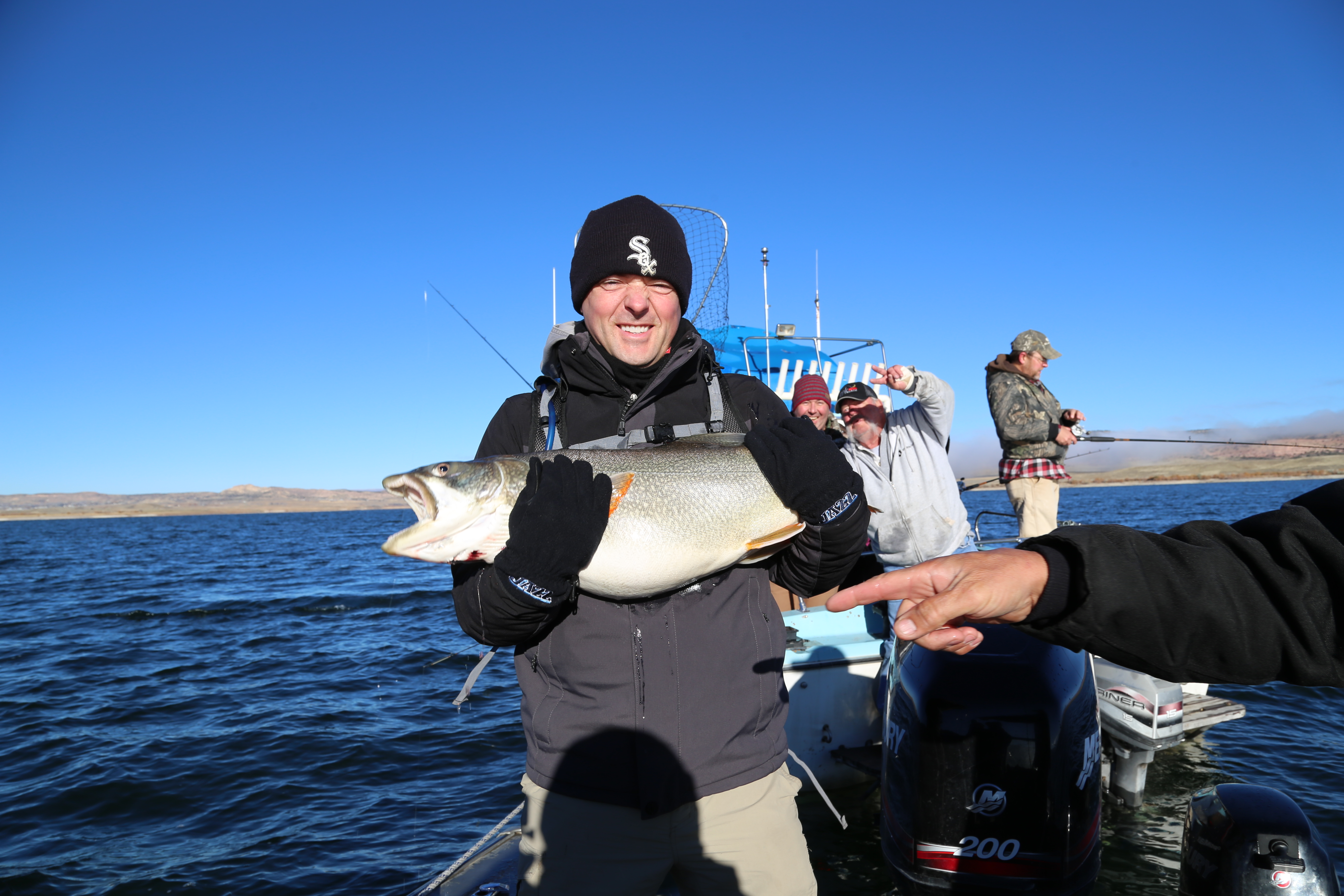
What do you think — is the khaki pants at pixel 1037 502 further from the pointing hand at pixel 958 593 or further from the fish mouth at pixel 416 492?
the fish mouth at pixel 416 492

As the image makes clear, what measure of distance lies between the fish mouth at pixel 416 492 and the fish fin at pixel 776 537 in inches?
46.4

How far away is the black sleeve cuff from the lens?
63.0 inches

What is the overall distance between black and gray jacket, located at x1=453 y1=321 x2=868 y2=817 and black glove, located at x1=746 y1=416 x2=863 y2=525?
0.05 meters

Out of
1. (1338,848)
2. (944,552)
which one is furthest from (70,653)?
(1338,848)

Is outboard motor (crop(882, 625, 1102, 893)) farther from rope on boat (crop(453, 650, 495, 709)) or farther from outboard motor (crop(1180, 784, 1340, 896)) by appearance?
rope on boat (crop(453, 650, 495, 709))

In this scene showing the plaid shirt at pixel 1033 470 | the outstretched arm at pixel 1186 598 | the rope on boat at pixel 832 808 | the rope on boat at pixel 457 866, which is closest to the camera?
the outstretched arm at pixel 1186 598

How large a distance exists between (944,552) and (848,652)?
131cm

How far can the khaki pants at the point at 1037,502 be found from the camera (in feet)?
22.7

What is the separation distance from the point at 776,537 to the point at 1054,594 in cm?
112

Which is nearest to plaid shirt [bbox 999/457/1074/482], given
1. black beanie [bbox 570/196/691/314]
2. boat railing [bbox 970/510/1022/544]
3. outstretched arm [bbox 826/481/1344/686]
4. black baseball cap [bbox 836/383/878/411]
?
boat railing [bbox 970/510/1022/544]

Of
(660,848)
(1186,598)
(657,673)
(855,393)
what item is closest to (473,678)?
(657,673)

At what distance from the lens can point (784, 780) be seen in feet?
8.45

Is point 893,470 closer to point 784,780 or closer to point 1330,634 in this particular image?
point 784,780

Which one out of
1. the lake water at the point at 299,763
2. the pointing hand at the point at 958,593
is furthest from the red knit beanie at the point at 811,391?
the pointing hand at the point at 958,593
